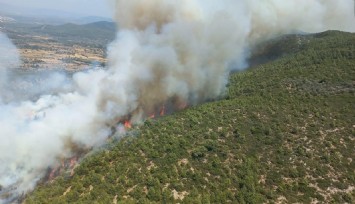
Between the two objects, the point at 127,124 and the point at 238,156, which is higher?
the point at 238,156

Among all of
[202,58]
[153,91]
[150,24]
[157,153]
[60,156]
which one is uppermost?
[150,24]

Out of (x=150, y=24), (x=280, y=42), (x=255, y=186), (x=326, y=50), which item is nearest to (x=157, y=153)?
(x=255, y=186)

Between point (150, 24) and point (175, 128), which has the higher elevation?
point (150, 24)

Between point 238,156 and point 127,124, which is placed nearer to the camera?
point 238,156

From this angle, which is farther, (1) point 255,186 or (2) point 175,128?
(2) point 175,128

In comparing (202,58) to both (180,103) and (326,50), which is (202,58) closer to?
(180,103)

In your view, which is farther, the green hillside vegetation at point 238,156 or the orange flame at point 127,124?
the orange flame at point 127,124

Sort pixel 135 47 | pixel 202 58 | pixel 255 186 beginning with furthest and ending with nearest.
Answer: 1. pixel 202 58
2. pixel 135 47
3. pixel 255 186

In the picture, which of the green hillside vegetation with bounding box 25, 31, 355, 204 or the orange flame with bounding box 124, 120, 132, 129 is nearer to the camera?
the green hillside vegetation with bounding box 25, 31, 355, 204
